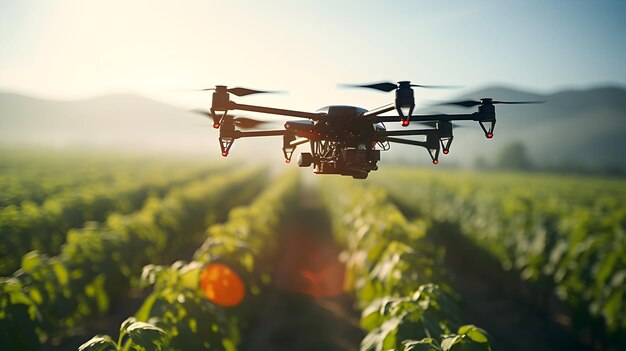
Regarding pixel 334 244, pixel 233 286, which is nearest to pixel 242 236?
pixel 233 286

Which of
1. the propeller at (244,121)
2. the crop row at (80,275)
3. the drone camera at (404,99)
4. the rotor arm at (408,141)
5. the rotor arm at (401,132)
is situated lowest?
the crop row at (80,275)

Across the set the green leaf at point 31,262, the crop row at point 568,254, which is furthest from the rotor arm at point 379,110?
the crop row at point 568,254

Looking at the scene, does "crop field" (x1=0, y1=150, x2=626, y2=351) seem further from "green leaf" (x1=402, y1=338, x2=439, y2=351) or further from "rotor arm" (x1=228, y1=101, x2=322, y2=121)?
"rotor arm" (x1=228, y1=101, x2=322, y2=121)

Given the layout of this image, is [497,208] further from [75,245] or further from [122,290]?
[75,245]

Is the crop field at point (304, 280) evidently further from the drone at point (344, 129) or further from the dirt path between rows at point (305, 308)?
the drone at point (344, 129)

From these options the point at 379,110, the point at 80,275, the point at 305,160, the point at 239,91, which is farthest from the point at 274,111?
the point at 80,275

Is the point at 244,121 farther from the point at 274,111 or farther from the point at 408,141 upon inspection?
the point at 408,141

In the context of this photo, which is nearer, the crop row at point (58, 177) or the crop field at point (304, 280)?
the crop field at point (304, 280)

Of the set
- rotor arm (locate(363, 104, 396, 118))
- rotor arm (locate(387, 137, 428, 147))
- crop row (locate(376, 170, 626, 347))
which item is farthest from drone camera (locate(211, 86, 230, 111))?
crop row (locate(376, 170, 626, 347))
